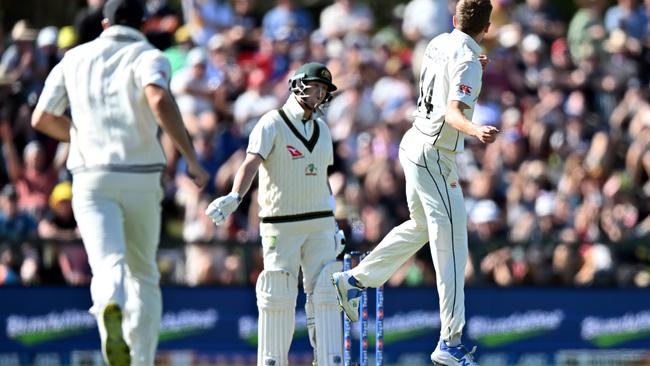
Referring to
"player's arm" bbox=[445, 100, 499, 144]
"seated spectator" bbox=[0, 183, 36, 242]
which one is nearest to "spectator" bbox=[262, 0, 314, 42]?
"seated spectator" bbox=[0, 183, 36, 242]

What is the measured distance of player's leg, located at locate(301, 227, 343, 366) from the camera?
1009 cm

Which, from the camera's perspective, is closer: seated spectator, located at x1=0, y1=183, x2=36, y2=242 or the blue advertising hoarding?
the blue advertising hoarding

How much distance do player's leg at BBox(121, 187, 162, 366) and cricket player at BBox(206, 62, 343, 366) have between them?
5.10ft

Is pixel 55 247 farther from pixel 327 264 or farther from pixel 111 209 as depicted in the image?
pixel 111 209

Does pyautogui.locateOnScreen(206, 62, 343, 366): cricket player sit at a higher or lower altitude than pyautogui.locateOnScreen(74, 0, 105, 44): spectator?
lower

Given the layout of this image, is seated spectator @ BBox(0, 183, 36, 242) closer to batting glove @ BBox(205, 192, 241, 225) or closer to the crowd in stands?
the crowd in stands

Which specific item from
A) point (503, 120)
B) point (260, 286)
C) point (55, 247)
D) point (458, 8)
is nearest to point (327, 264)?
point (260, 286)

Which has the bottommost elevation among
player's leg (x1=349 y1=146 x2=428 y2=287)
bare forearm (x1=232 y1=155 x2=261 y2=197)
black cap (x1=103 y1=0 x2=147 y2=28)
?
player's leg (x1=349 y1=146 x2=428 y2=287)

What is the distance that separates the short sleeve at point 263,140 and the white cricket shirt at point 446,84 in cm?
113

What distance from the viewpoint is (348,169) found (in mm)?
16703

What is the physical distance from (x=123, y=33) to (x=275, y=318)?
2586 mm

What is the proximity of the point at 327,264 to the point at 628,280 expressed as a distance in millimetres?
6586

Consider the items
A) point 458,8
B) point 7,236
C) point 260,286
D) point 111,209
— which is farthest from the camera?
point 7,236

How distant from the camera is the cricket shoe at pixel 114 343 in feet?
25.7
